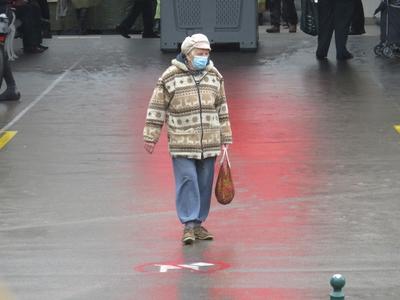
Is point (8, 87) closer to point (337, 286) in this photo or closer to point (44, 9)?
point (44, 9)

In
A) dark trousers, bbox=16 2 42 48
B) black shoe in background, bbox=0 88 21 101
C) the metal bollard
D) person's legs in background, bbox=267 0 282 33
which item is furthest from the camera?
person's legs in background, bbox=267 0 282 33

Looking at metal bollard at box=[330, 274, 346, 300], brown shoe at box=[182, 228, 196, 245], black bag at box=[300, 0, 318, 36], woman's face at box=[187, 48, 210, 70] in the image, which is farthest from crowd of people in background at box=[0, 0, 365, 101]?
metal bollard at box=[330, 274, 346, 300]

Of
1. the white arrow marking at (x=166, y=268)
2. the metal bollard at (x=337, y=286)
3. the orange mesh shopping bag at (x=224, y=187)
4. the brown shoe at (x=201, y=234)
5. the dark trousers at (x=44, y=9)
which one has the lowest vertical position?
the dark trousers at (x=44, y=9)

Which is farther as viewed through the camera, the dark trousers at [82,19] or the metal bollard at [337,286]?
the dark trousers at [82,19]

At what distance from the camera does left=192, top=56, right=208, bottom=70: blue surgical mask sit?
9695mm

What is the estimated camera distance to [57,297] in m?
8.27

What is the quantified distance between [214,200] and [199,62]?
79.5 inches

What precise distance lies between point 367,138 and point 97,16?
14.8 meters

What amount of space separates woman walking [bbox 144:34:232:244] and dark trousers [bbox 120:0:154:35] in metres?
15.7

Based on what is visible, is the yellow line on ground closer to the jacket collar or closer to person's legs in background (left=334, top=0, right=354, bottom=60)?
the jacket collar

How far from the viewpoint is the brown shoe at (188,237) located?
9.72m

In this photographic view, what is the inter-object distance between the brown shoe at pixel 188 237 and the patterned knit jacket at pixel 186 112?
1.87 ft

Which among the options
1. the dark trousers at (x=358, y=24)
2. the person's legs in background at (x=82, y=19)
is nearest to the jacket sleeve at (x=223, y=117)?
the dark trousers at (x=358, y=24)

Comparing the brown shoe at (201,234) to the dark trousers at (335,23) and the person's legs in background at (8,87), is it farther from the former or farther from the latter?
the dark trousers at (335,23)
